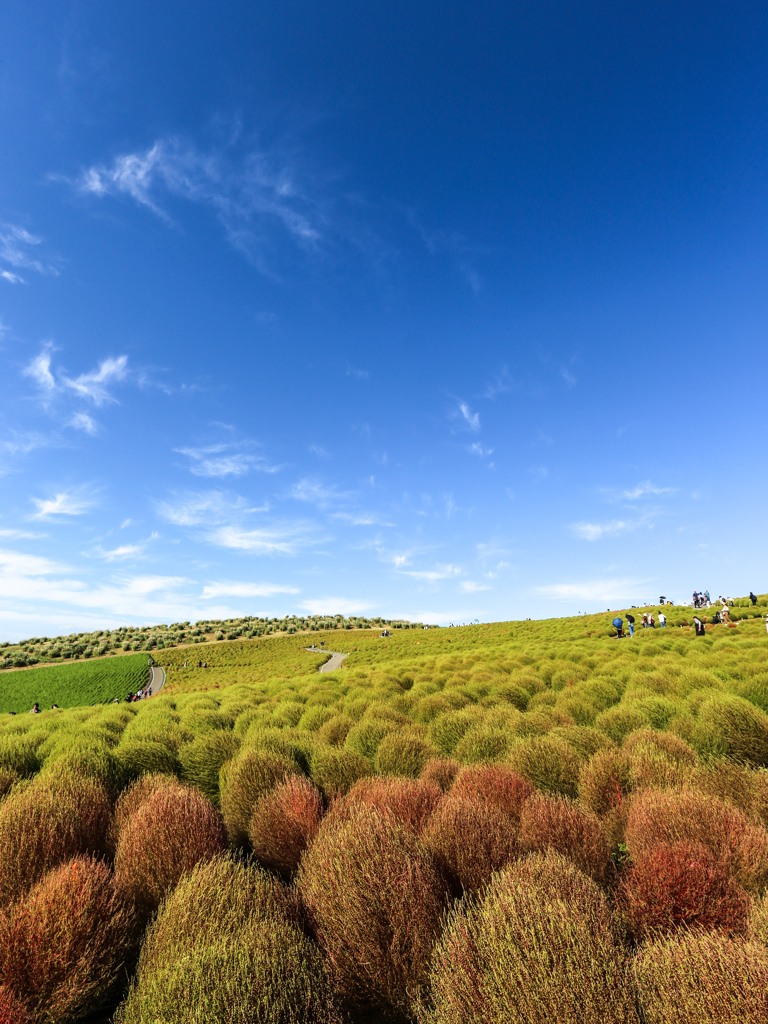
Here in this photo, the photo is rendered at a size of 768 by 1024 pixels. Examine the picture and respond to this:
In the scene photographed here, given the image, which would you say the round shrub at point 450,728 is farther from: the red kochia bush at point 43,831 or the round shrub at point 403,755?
the red kochia bush at point 43,831

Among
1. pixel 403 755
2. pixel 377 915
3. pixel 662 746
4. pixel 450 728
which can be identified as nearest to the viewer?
pixel 377 915

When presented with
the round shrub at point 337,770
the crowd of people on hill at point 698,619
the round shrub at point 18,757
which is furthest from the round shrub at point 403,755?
the crowd of people on hill at point 698,619

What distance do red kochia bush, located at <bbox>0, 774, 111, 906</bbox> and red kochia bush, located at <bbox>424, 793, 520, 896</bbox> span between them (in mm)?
4107

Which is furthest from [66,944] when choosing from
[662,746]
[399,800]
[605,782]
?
[662,746]

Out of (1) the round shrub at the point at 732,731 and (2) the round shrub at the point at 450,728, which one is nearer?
(1) the round shrub at the point at 732,731

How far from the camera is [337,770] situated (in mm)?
7613

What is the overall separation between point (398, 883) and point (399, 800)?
1.93 meters

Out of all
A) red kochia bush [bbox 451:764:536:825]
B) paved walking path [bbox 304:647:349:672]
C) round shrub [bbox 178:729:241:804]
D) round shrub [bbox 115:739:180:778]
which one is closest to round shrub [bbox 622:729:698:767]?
red kochia bush [bbox 451:764:536:825]

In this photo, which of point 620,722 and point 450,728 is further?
point 450,728

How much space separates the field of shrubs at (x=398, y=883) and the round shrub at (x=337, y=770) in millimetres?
38

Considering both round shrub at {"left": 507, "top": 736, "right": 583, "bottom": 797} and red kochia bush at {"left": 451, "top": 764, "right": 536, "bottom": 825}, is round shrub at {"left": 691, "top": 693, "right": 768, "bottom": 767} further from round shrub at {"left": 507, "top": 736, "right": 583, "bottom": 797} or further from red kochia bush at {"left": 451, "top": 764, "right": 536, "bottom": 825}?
red kochia bush at {"left": 451, "top": 764, "right": 536, "bottom": 825}

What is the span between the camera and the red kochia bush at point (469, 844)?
441cm

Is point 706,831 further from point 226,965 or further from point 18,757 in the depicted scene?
point 18,757

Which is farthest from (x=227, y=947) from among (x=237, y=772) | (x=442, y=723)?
(x=442, y=723)
